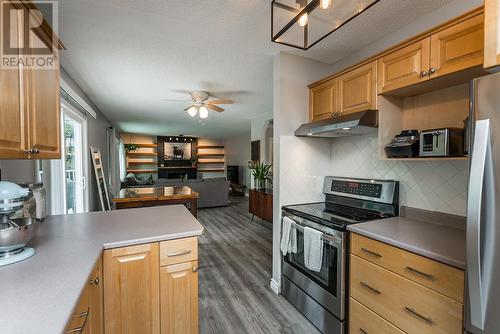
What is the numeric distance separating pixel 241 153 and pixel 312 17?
25.7ft

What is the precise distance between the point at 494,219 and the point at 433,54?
3.61 feet

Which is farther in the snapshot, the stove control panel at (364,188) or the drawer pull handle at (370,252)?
the stove control panel at (364,188)

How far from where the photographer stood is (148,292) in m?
1.34

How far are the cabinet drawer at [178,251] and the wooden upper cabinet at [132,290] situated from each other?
0.13ft

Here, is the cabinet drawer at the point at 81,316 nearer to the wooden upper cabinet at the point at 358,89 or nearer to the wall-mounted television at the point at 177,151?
the wooden upper cabinet at the point at 358,89

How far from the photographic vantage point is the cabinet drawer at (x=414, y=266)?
43.5 inches

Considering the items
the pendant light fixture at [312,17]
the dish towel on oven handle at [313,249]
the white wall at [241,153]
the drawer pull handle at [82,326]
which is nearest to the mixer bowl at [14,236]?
the drawer pull handle at [82,326]

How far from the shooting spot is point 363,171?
2221 millimetres

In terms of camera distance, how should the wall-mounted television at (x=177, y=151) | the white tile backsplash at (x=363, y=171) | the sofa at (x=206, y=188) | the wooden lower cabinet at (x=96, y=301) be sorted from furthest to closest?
the wall-mounted television at (x=177, y=151), the sofa at (x=206, y=188), the white tile backsplash at (x=363, y=171), the wooden lower cabinet at (x=96, y=301)

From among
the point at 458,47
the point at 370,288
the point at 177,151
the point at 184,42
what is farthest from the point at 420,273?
the point at 177,151

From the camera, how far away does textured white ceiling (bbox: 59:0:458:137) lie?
162cm

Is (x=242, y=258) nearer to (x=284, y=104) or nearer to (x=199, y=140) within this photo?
(x=284, y=104)

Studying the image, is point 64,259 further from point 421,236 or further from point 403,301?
point 421,236

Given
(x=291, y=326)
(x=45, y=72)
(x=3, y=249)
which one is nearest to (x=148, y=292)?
(x=3, y=249)
